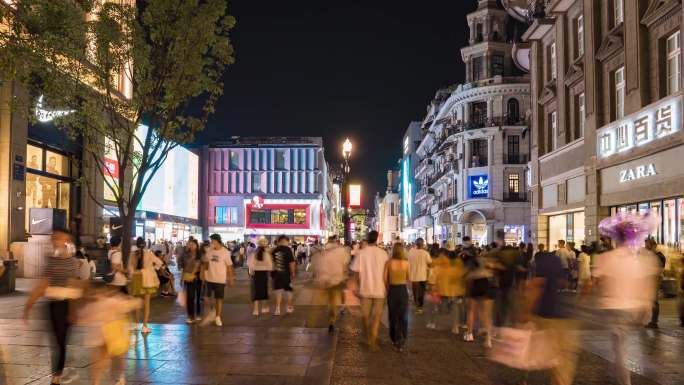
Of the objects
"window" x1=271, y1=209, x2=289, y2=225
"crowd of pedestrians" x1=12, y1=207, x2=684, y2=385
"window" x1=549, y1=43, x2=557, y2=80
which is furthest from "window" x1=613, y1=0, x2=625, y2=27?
"window" x1=271, y1=209, x2=289, y2=225

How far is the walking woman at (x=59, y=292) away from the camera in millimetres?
6965

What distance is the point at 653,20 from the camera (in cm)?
1862

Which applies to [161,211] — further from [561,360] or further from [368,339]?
[561,360]

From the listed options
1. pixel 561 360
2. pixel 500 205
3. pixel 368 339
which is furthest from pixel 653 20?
pixel 500 205

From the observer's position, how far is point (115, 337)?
21.7ft

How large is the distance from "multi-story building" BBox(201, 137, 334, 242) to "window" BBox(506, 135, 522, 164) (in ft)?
158

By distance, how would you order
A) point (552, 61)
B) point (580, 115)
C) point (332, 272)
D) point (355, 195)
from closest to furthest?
point (332, 272), point (580, 115), point (552, 61), point (355, 195)

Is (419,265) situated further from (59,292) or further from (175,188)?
(175,188)

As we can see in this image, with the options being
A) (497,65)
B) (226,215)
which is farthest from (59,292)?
(226,215)

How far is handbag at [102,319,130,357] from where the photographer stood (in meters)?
6.57

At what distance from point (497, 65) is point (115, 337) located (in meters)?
47.7

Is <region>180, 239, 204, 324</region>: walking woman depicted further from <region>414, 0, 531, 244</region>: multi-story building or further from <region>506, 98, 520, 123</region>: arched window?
<region>506, 98, 520, 123</region>: arched window

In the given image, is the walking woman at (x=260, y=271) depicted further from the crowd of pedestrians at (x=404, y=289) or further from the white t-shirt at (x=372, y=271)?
the white t-shirt at (x=372, y=271)

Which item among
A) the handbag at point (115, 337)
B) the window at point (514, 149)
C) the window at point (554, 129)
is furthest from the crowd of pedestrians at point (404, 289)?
the window at point (514, 149)
